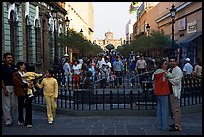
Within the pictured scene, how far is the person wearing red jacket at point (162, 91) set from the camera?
8555mm

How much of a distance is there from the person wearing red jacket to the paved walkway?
0.30 metres

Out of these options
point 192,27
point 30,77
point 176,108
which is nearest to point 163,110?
point 176,108

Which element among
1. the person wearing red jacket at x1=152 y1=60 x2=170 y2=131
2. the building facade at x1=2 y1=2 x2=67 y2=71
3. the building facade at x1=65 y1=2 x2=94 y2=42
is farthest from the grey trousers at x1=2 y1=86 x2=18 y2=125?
the building facade at x1=65 y1=2 x2=94 y2=42

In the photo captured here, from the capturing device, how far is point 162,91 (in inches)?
337

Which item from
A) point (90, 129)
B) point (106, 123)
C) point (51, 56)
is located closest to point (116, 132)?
point (90, 129)

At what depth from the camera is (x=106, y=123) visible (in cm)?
990

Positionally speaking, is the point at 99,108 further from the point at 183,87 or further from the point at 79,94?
the point at 183,87

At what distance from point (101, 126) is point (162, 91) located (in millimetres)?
1873

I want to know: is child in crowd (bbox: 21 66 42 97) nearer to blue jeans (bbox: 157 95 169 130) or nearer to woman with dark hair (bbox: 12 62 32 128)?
woman with dark hair (bbox: 12 62 32 128)

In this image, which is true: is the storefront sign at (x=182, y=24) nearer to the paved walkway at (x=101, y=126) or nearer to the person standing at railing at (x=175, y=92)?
the paved walkway at (x=101, y=126)

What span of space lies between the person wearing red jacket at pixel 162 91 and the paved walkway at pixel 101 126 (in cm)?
30

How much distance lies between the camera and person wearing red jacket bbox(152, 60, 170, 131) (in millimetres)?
8555

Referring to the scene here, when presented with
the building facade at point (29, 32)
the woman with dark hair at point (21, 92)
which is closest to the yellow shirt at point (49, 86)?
the woman with dark hair at point (21, 92)

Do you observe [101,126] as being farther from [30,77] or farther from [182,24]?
[182,24]
